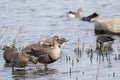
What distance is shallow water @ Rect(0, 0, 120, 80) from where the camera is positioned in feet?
45.6

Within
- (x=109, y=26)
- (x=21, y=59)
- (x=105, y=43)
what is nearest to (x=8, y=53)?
(x=21, y=59)

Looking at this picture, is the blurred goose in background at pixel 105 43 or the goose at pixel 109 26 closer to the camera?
A: the blurred goose in background at pixel 105 43

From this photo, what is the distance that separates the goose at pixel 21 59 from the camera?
574 inches

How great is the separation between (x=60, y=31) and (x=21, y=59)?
8320 millimetres

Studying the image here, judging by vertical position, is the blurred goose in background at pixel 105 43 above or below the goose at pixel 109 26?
below

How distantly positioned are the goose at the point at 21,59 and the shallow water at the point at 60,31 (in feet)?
0.62

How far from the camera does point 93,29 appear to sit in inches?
926

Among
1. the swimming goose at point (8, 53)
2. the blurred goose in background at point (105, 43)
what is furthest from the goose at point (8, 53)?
the blurred goose in background at point (105, 43)

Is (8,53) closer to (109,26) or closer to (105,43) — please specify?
(105,43)

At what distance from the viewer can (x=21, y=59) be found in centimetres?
1462

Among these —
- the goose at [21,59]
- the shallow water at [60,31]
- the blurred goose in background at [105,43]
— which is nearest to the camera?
the shallow water at [60,31]

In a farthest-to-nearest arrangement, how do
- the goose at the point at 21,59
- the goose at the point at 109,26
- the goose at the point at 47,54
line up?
the goose at the point at 109,26 < the goose at the point at 47,54 < the goose at the point at 21,59

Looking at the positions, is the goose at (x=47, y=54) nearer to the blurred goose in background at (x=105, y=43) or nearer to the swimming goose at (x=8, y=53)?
the swimming goose at (x=8, y=53)

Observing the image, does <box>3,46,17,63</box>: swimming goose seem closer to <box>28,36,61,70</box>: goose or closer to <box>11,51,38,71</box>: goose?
<box>11,51,38,71</box>: goose
